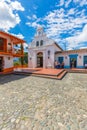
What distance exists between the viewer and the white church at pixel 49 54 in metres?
18.1

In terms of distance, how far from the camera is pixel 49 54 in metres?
19.9

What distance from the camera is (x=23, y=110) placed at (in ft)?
12.4

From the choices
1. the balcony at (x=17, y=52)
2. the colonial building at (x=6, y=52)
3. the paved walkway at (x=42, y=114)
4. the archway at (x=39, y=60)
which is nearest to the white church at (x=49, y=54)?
the archway at (x=39, y=60)

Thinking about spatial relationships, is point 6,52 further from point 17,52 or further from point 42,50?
point 42,50

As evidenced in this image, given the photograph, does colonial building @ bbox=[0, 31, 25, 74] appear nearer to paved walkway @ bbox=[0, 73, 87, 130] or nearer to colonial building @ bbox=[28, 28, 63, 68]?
colonial building @ bbox=[28, 28, 63, 68]

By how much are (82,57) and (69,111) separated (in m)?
15.5

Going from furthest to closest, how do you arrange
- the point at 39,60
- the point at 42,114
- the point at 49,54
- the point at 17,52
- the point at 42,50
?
the point at 39,60, the point at 42,50, the point at 49,54, the point at 17,52, the point at 42,114

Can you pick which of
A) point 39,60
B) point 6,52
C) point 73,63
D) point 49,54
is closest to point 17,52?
point 6,52

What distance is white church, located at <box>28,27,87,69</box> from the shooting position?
59.3 feet

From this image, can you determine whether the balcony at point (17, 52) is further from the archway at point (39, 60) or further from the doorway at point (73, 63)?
the doorway at point (73, 63)

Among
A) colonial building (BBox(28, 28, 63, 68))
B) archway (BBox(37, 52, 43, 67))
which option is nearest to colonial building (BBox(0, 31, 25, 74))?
colonial building (BBox(28, 28, 63, 68))

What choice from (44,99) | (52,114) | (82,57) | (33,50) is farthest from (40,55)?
(52,114)

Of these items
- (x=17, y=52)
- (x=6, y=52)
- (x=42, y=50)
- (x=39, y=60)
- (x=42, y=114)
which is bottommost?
(x=42, y=114)

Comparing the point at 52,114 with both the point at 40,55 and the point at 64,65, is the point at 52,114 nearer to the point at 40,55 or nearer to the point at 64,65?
the point at 64,65
